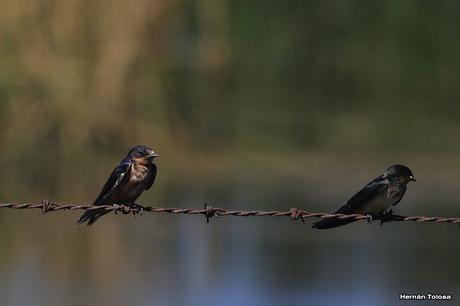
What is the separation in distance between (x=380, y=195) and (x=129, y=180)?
1.33 m

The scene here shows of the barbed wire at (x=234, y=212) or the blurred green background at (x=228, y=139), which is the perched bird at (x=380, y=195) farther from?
the blurred green background at (x=228, y=139)

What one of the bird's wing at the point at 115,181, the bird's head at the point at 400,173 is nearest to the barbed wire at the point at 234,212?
the bird's head at the point at 400,173

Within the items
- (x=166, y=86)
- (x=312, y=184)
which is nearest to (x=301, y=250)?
(x=312, y=184)

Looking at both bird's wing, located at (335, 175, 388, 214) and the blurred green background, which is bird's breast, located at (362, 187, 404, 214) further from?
the blurred green background

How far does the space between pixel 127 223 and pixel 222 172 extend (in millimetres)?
10054

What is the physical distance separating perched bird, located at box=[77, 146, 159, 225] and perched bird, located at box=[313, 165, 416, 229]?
3.45 ft

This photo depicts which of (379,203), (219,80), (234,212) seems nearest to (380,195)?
(379,203)

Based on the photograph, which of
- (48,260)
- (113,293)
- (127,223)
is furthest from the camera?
(127,223)

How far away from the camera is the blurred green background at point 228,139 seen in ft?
39.4

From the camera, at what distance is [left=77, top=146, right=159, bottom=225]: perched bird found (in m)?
6.59

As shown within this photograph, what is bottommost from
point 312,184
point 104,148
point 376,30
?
point 312,184

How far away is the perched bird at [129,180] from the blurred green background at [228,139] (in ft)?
13.5

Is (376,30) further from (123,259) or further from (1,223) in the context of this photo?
(123,259)

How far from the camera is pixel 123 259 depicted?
13.1 meters
